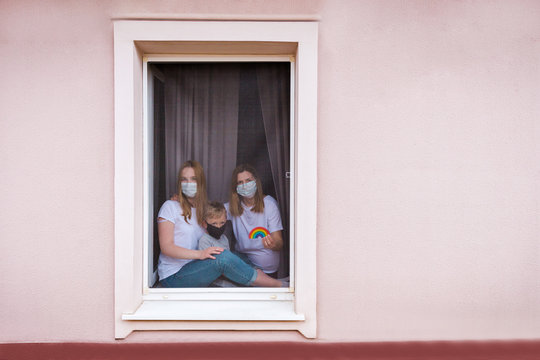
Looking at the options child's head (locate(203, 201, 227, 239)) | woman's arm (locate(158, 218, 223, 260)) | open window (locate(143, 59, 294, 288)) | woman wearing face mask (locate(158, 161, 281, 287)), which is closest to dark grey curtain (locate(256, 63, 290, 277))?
open window (locate(143, 59, 294, 288))

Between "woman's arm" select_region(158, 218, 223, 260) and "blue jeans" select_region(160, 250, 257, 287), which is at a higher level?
"woman's arm" select_region(158, 218, 223, 260)

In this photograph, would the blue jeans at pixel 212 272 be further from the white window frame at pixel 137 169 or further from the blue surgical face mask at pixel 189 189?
the blue surgical face mask at pixel 189 189

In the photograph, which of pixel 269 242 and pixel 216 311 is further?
pixel 269 242

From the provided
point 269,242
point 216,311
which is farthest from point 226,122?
point 216,311

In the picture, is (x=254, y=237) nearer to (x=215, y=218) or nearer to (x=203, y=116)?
(x=215, y=218)

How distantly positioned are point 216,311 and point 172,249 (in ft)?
2.07

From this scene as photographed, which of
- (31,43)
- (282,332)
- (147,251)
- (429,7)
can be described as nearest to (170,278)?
(147,251)

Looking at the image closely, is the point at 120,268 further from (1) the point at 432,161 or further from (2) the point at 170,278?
(1) the point at 432,161

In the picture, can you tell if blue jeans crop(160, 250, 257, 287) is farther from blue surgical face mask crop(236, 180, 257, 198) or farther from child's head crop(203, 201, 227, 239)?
blue surgical face mask crop(236, 180, 257, 198)

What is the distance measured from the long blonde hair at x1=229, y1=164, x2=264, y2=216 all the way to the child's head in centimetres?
9

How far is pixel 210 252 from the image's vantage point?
3191mm

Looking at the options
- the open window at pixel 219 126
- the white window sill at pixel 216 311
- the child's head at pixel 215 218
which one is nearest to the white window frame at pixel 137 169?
the white window sill at pixel 216 311

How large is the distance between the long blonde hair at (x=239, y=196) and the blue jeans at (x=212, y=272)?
0.36 meters

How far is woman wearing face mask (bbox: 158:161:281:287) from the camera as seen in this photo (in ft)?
10.5
